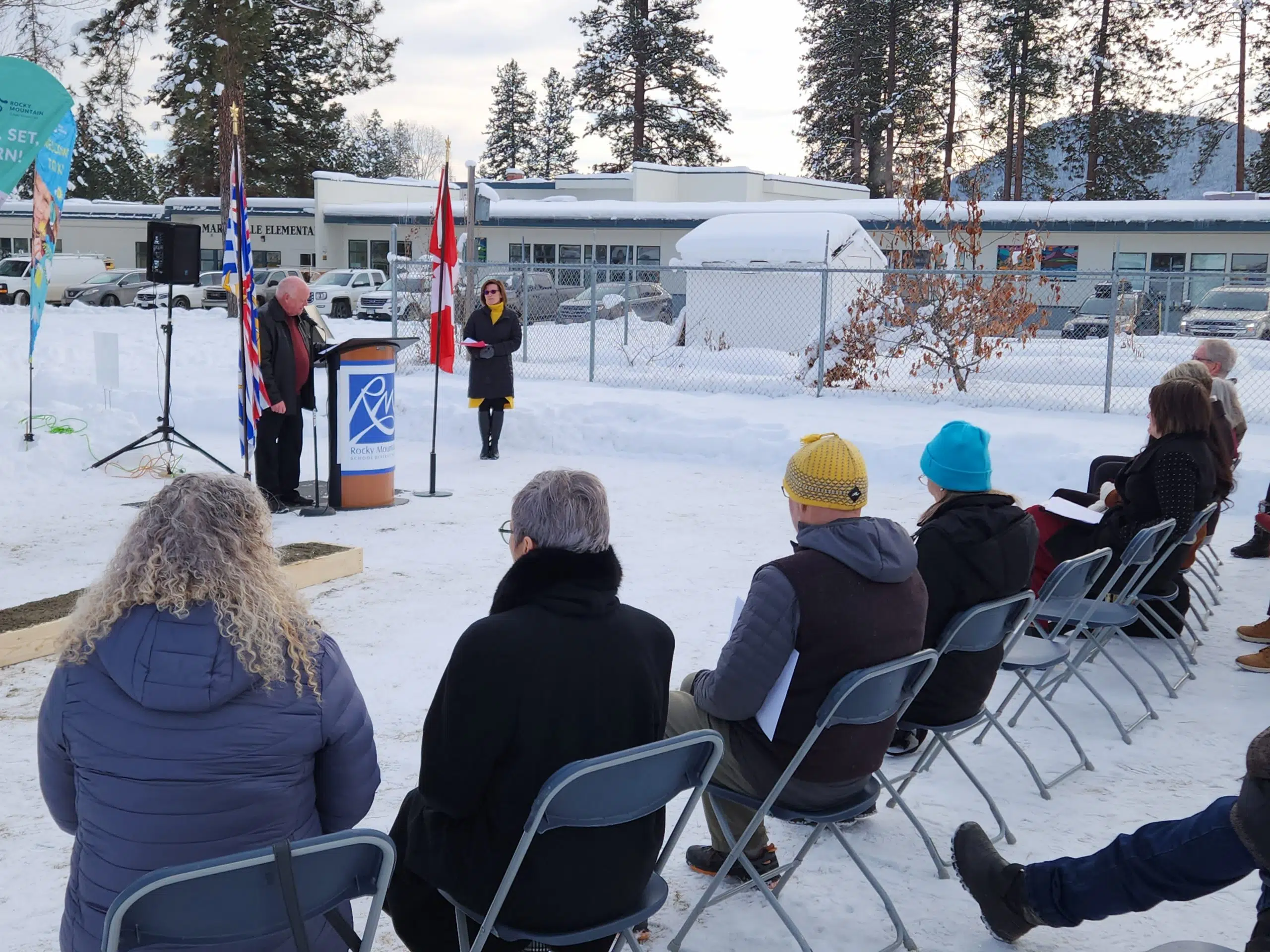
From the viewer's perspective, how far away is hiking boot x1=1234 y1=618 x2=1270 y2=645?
18.8 ft

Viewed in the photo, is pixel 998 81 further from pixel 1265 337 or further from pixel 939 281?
pixel 939 281

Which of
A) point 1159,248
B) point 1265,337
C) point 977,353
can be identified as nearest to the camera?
point 977,353

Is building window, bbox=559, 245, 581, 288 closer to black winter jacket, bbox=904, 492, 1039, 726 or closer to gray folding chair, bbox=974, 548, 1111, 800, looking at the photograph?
gray folding chair, bbox=974, 548, 1111, 800

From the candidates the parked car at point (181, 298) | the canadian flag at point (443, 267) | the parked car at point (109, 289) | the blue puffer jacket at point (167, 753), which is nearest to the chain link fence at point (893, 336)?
the canadian flag at point (443, 267)

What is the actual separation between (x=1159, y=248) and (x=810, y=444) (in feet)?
85.8

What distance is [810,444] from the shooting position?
321cm

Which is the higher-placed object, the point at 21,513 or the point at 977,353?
the point at 977,353

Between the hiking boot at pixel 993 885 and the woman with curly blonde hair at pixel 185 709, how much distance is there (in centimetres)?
178

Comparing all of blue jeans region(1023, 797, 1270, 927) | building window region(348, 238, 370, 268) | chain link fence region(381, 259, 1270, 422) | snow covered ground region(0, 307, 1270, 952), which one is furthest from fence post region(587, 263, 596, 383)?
building window region(348, 238, 370, 268)

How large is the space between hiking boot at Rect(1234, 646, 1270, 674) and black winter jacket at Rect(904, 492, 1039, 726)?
228 cm

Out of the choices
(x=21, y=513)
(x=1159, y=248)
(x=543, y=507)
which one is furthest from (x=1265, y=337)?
(x=543, y=507)

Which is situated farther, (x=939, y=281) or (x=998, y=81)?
(x=998, y=81)

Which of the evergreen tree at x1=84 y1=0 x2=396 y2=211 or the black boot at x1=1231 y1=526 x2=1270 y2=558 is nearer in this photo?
the black boot at x1=1231 y1=526 x2=1270 y2=558

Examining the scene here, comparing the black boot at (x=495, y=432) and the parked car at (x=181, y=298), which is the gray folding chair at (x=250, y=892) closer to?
the black boot at (x=495, y=432)
